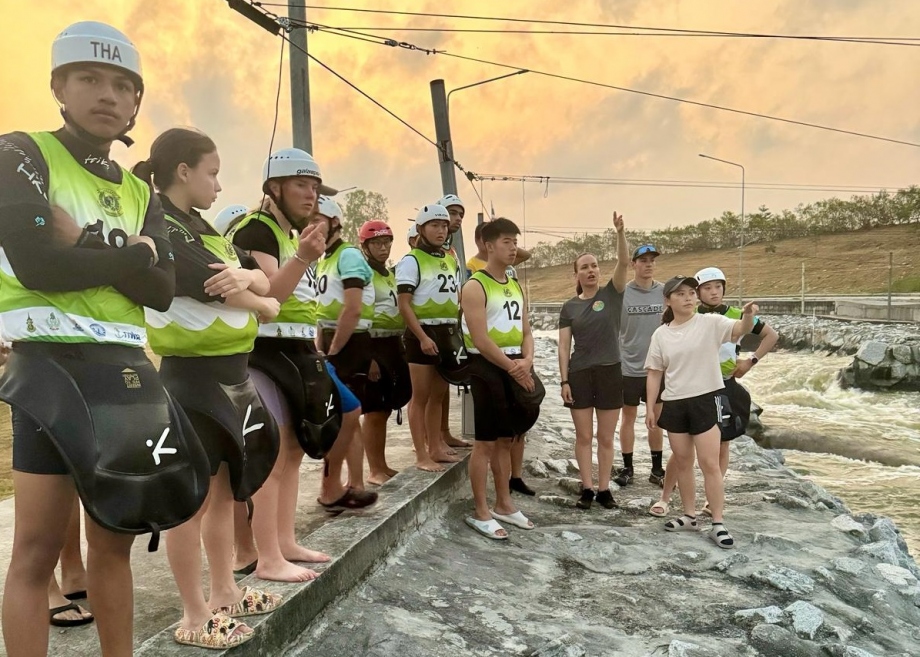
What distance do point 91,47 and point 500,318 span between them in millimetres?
3186

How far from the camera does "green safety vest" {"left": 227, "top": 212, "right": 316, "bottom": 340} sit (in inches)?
128

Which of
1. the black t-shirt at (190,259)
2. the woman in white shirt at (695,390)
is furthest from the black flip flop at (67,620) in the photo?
the woman in white shirt at (695,390)

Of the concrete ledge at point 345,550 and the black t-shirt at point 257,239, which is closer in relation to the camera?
the concrete ledge at point 345,550

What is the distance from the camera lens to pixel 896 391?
1822 cm

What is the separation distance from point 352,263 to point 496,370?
120 centimetres

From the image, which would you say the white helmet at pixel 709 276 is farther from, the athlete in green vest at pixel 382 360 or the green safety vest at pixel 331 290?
the green safety vest at pixel 331 290

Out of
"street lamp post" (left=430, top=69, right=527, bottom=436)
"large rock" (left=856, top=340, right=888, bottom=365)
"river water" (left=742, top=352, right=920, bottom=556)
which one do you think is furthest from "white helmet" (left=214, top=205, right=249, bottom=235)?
"large rock" (left=856, top=340, right=888, bottom=365)

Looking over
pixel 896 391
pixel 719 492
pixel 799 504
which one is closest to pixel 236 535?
pixel 719 492

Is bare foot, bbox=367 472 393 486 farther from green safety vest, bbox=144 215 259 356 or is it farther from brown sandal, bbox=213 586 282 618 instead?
green safety vest, bbox=144 215 259 356

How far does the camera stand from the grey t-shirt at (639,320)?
654 cm

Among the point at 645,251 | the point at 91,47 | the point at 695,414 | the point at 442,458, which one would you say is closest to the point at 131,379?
the point at 91,47

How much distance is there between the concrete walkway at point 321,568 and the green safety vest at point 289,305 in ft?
3.59

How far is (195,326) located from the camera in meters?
2.61

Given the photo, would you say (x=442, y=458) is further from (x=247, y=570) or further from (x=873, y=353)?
(x=873, y=353)
